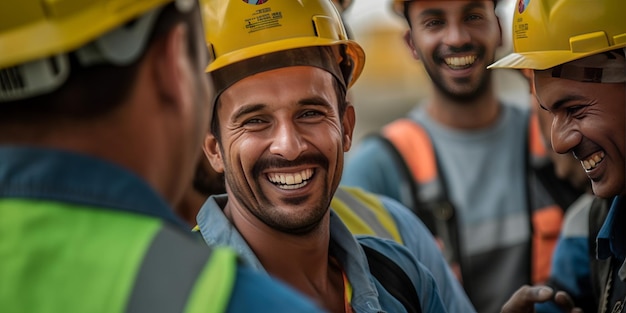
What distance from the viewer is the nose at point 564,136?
9.86 ft

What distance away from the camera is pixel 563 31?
9.87 ft

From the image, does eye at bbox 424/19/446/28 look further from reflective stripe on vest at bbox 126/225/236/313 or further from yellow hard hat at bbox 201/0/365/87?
reflective stripe on vest at bbox 126/225/236/313

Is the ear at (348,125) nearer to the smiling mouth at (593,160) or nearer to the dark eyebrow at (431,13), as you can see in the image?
the smiling mouth at (593,160)

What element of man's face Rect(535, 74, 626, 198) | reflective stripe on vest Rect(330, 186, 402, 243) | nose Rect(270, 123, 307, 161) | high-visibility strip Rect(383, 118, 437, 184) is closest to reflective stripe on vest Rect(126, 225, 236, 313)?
nose Rect(270, 123, 307, 161)

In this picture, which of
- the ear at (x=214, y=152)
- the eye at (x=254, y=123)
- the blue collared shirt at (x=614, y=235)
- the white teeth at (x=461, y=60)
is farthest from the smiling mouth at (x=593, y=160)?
the white teeth at (x=461, y=60)

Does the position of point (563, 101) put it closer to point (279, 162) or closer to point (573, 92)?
point (573, 92)

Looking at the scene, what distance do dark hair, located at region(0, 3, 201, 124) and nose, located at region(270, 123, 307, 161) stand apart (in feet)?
4.48

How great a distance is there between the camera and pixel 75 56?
156 centimetres

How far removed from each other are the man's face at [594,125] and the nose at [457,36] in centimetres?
114

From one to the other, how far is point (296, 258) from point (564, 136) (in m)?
0.96

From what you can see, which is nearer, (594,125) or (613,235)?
(594,125)

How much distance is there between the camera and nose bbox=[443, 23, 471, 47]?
418 centimetres

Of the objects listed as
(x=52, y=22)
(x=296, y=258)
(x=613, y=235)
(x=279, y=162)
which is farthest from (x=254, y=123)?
(x=52, y=22)

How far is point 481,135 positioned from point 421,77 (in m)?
12.5
